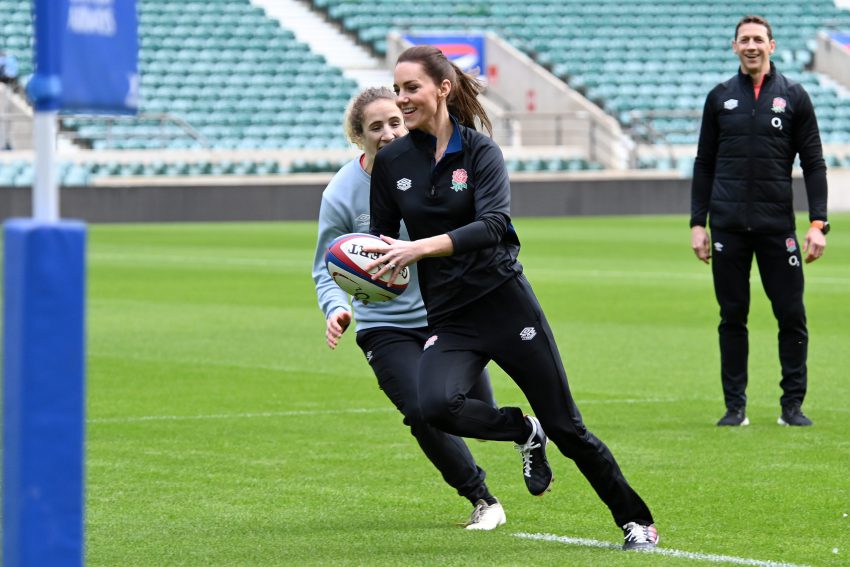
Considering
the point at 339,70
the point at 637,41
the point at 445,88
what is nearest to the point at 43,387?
the point at 445,88

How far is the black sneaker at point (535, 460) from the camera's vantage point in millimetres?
6535

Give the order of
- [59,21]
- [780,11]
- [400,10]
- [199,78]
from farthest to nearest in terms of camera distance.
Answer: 1. [780,11]
2. [400,10]
3. [199,78]
4. [59,21]

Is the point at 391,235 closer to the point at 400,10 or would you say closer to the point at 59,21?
the point at 59,21

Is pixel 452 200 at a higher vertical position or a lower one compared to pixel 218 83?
higher

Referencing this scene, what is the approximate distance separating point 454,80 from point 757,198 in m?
3.73

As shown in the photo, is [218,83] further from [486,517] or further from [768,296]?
[486,517]

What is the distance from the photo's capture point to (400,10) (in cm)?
4381

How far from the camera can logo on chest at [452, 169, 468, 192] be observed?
6090mm

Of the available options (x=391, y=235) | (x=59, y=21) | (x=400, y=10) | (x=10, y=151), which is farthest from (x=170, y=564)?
(x=400, y=10)

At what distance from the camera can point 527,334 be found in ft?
20.3

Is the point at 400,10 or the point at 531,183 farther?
the point at 400,10

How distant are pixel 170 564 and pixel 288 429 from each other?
11.7ft

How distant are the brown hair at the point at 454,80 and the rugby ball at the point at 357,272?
1.86 feet

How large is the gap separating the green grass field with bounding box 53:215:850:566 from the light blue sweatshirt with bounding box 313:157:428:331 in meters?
0.83
